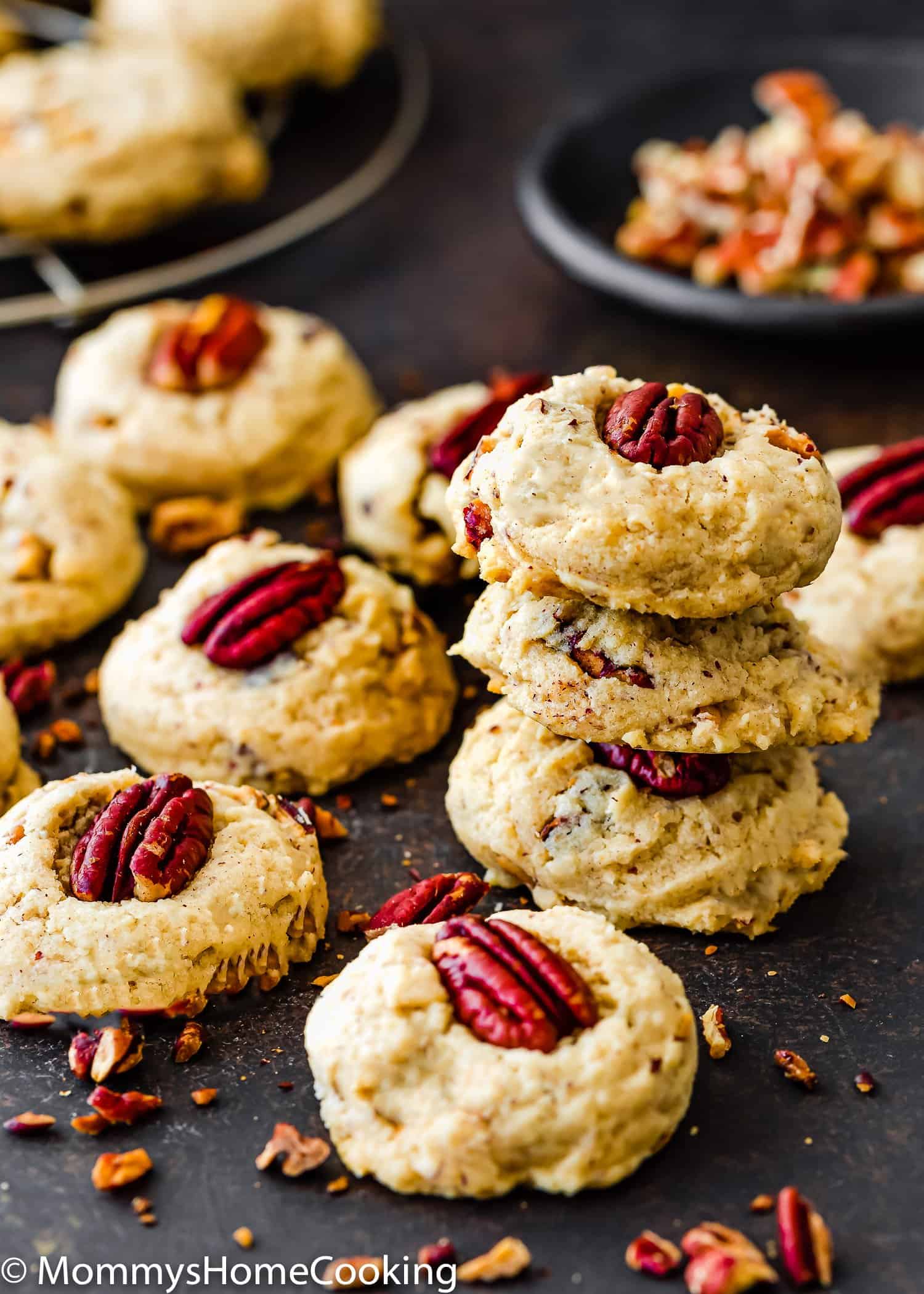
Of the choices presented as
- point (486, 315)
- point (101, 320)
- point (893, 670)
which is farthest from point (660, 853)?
point (101, 320)

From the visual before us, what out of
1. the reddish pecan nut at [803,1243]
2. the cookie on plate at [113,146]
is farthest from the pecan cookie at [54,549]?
the reddish pecan nut at [803,1243]

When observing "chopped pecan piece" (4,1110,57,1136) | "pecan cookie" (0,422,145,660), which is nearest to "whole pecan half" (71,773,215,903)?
"chopped pecan piece" (4,1110,57,1136)

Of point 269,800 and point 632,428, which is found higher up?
point 632,428

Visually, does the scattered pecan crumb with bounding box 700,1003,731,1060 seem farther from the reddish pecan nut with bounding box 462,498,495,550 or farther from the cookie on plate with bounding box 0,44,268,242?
the cookie on plate with bounding box 0,44,268,242

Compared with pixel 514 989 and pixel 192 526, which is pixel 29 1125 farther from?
pixel 192 526

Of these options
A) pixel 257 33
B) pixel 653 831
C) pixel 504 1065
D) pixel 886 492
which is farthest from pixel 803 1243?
pixel 257 33

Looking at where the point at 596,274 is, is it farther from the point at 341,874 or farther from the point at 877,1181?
the point at 877,1181
